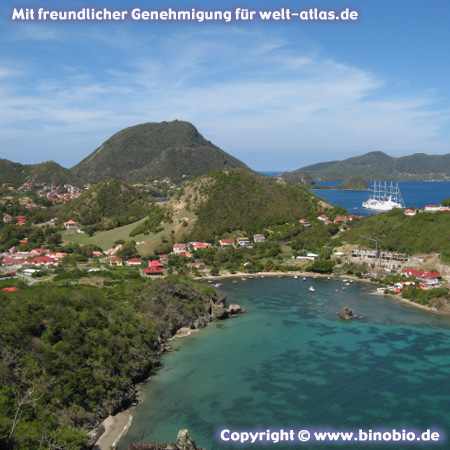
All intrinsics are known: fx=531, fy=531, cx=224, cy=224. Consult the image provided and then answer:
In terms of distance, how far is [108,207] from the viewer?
91.7 m

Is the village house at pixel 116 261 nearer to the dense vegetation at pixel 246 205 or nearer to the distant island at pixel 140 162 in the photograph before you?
the dense vegetation at pixel 246 205

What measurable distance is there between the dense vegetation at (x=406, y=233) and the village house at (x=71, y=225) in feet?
137

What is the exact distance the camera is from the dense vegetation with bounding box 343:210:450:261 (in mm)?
54125

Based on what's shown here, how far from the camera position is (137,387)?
85.8 feet

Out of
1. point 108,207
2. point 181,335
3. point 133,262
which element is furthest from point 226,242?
point 181,335

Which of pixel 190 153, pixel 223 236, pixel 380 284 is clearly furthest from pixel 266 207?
pixel 190 153

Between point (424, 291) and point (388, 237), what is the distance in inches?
668

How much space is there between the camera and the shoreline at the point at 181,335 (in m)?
21.2

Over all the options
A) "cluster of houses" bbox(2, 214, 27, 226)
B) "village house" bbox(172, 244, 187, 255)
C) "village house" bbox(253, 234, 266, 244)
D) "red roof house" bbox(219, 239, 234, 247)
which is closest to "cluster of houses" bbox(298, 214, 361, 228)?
"village house" bbox(253, 234, 266, 244)

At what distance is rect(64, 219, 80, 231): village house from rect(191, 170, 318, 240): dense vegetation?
805 inches

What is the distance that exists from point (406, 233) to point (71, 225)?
50.7 meters

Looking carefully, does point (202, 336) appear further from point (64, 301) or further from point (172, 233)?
point (172, 233)

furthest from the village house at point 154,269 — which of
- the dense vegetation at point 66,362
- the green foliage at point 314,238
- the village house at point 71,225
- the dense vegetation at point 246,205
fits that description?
the village house at point 71,225

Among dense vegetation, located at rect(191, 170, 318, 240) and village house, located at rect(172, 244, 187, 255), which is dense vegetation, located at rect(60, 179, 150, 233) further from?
village house, located at rect(172, 244, 187, 255)
